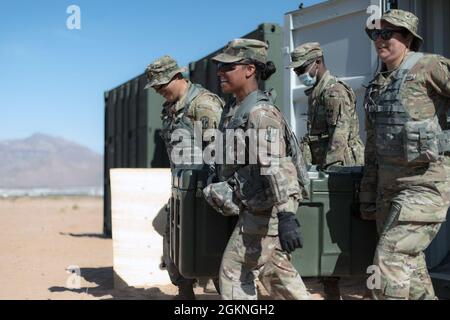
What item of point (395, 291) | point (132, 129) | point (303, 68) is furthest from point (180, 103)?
point (132, 129)

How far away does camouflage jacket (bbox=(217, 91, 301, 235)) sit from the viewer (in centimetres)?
345

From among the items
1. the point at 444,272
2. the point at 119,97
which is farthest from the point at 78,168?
the point at 444,272

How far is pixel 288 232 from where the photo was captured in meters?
3.30

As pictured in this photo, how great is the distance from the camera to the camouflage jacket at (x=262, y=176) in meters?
3.45

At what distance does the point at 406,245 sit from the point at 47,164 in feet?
334

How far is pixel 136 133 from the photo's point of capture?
9.62 metres

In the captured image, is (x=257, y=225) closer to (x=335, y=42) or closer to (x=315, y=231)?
(x=315, y=231)

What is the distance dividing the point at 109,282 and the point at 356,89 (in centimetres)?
290

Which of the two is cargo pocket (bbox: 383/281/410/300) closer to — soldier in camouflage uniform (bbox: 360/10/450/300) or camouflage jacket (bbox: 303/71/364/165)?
soldier in camouflage uniform (bbox: 360/10/450/300)

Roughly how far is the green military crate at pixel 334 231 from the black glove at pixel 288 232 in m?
0.64

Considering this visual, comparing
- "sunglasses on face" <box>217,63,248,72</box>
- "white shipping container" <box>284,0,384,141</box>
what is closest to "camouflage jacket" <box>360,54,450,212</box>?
"sunglasses on face" <box>217,63,248,72</box>

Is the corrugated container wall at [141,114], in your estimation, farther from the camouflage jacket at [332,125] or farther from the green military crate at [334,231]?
the green military crate at [334,231]
